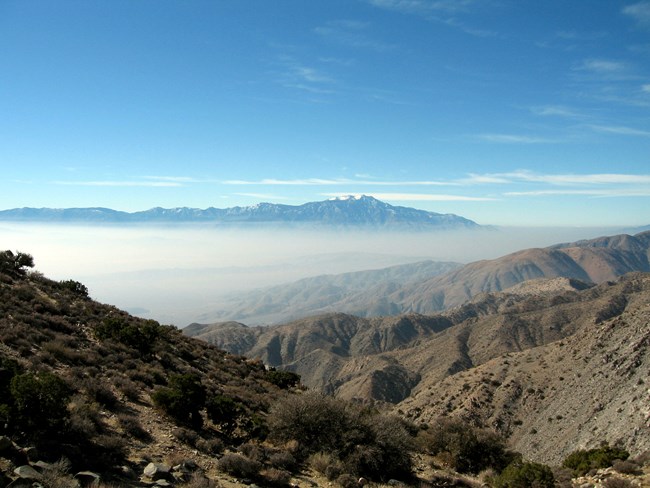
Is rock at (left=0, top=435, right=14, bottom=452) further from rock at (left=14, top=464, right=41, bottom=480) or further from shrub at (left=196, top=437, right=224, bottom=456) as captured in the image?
shrub at (left=196, top=437, right=224, bottom=456)

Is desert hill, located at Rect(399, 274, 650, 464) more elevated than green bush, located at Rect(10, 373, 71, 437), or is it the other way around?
green bush, located at Rect(10, 373, 71, 437)

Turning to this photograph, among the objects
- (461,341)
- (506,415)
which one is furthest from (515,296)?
(506,415)

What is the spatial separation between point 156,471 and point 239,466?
233cm

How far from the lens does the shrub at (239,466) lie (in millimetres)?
12102

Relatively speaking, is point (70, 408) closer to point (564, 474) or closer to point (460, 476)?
point (460, 476)

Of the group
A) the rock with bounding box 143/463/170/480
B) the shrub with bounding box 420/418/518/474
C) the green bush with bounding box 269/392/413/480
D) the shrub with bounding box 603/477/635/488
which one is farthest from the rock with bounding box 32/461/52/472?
the shrub with bounding box 420/418/518/474

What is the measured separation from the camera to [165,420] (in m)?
15.1

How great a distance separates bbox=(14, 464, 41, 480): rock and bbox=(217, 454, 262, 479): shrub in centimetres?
473

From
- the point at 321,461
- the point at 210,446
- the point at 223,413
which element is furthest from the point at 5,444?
the point at 321,461

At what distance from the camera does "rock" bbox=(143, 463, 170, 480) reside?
34.9ft

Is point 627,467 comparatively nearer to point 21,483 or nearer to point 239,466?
point 239,466

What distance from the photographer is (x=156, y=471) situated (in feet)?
35.2

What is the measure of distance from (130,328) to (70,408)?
10.7 m

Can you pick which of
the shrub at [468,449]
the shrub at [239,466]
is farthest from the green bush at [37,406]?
the shrub at [468,449]
